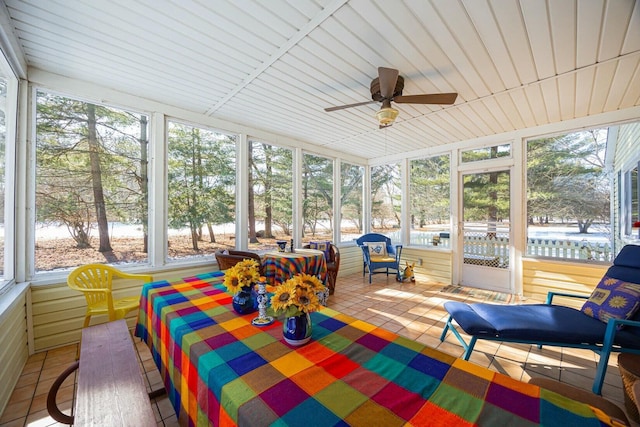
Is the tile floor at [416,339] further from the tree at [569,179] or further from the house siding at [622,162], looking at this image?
the house siding at [622,162]

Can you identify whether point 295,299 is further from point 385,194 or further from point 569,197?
point 385,194

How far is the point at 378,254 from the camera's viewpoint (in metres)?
5.14

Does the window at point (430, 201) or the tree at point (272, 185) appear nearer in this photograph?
the tree at point (272, 185)

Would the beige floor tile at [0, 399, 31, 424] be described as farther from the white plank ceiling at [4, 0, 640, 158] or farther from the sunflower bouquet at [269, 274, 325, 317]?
the white plank ceiling at [4, 0, 640, 158]

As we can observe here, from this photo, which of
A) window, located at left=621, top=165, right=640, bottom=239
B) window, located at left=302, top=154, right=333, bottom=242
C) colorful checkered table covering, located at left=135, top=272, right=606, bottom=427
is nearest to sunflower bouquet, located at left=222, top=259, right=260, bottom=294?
colorful checkered table covering, located at left=135, top=272, right=606, bottom=427

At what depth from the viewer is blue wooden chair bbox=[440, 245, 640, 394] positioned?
1830 mm

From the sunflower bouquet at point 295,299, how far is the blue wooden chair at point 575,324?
1.56 meters

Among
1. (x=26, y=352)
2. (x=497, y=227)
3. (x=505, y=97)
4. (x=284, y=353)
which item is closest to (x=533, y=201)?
(x=497, y=227)

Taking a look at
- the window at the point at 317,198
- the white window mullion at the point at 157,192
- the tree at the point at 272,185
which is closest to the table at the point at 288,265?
the tree at the point at 272,185

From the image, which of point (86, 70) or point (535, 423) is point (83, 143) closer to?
point (86, 70)

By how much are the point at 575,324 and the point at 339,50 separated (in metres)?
2.96

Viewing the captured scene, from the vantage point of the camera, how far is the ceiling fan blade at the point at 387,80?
2.10 metres

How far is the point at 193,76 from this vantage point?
253 centimetres

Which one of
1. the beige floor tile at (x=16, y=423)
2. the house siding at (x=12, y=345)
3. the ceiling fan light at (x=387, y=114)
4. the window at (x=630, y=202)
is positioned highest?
the ceiling fan light at (x=387, y=114)
